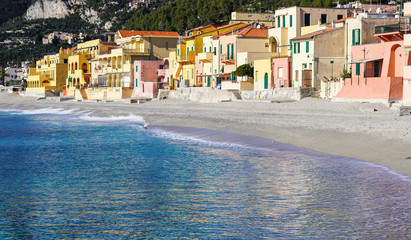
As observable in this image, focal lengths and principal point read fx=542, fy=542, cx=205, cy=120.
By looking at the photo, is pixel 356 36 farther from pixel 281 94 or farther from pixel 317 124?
pixel 317 124

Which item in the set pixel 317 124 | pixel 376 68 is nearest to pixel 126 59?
pixel 376 68

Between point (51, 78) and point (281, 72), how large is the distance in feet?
215

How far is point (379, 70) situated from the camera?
125 ft

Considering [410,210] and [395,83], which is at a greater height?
[395,83]

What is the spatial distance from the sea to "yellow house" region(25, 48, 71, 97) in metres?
75.5

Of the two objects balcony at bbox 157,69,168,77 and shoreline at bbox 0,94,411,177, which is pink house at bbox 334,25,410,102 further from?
balcony at bbox 157,69,168,77

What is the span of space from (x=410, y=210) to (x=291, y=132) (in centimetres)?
1468

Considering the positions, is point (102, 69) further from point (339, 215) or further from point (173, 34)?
point (339, 215)

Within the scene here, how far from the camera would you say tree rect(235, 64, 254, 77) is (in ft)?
167

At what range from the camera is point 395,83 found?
3434 centimetres

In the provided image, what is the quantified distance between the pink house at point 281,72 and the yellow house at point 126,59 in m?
29.9

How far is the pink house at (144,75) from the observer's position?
6962 cm

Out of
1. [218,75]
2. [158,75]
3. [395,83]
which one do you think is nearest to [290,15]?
[218,75]

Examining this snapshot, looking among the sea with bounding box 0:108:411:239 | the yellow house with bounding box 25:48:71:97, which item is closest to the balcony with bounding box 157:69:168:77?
the yellow house with bounding box 25:48:71:97
